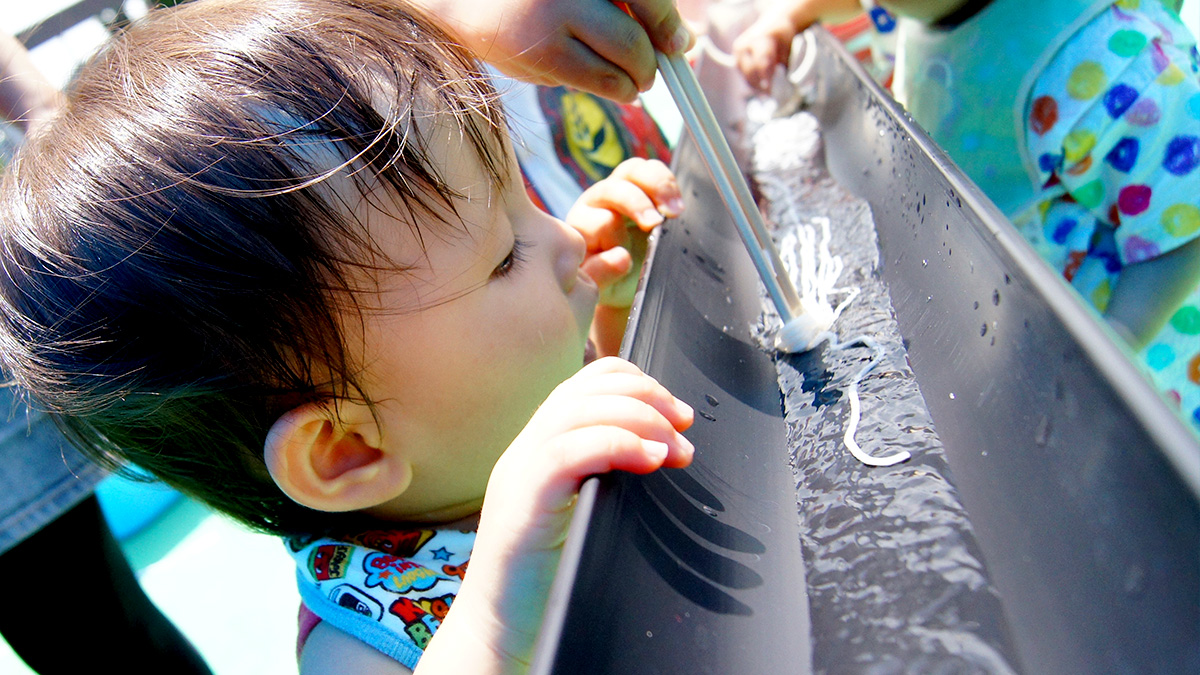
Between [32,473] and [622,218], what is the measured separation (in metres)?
0.63

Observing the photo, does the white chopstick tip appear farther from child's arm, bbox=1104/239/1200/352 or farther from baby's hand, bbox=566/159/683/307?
child's arm, bbox=1104/239/1200/352

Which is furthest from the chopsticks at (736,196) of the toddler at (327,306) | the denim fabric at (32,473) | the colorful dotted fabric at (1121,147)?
the denim fabric at (32,473)

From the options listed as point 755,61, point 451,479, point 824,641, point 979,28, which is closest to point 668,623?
point 824,641

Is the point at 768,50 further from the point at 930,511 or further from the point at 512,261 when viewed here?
the point at 930,511

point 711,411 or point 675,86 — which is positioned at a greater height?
point 675,86

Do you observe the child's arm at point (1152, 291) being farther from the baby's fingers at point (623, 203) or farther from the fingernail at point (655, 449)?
the fingernail at point (655, 449)

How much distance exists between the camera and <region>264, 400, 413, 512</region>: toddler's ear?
48cm

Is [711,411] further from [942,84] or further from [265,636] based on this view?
[265,636]

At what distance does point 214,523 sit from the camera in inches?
51.1

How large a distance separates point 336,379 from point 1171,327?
97 centimetres

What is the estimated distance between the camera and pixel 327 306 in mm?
456

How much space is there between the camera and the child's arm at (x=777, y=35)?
1.17 m

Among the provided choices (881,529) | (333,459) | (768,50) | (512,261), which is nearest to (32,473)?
(333,459)

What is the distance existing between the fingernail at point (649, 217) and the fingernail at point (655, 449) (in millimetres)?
415
